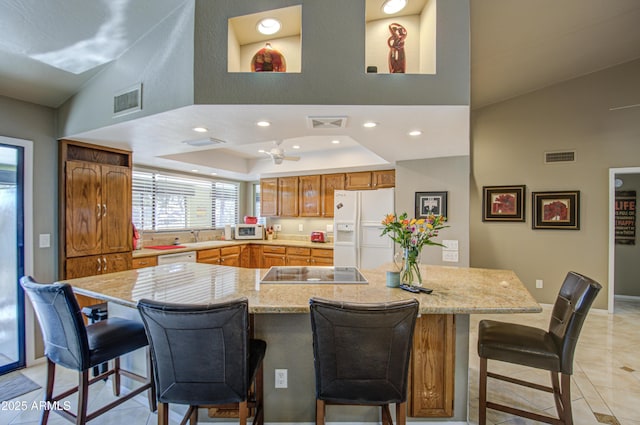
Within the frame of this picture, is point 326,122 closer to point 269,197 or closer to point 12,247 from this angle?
point 12,247

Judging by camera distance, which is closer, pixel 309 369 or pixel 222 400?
pixel 222 400

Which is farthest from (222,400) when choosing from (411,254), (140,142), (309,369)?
(140,142)

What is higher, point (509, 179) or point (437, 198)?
point (509, 179)

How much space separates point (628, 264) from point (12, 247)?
27.0 feet

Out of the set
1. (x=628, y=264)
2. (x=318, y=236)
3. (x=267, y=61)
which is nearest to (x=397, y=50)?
(x=267, y=61)

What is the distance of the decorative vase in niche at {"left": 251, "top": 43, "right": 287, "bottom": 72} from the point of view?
75.3 inches

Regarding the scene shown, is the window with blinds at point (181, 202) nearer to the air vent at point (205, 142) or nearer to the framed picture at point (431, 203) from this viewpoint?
the air vent at point (205, 142)

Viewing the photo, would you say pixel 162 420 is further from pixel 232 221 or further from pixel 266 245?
pixel 232 221

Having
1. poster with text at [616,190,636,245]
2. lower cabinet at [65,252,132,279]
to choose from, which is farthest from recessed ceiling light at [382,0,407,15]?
poster with text at [616,190,636,245]

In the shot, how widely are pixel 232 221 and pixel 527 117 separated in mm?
5597

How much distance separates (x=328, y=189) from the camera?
16.7ft

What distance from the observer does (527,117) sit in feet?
14.5

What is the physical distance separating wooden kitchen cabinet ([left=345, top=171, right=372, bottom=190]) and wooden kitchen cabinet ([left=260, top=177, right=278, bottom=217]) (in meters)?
1.52

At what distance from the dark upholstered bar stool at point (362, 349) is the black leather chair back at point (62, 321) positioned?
132 centimetres
